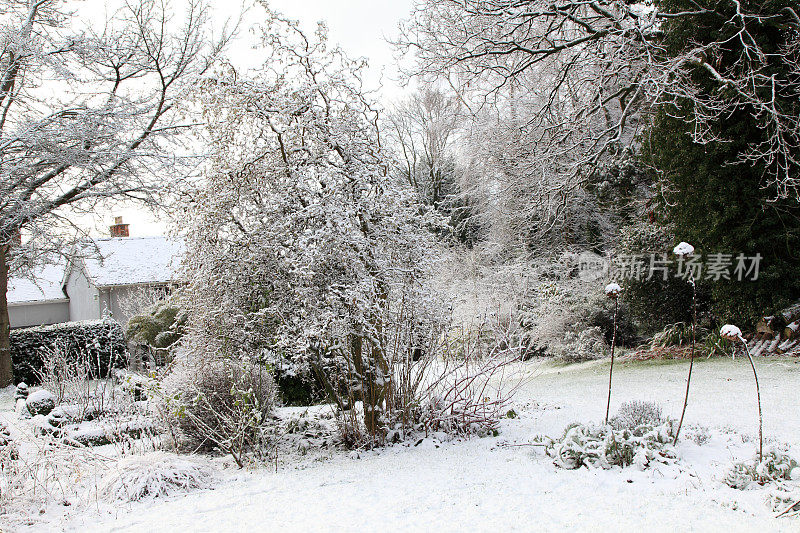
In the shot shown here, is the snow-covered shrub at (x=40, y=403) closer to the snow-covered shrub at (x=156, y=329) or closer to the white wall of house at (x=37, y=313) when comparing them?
the snow-covered shrub at (x=156, y=329)

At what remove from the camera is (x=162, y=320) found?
9.05 meters

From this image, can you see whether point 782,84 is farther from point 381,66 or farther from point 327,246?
point 327,246

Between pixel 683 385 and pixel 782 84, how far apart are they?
15.0 ft

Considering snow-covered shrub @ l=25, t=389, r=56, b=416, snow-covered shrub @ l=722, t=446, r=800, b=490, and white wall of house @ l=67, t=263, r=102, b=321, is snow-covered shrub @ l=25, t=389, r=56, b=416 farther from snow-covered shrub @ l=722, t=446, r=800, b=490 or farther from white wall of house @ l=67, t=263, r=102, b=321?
white wall of house @ l=67, t=263, r=102, b=321

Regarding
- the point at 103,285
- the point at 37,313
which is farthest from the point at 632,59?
the point at 37,313

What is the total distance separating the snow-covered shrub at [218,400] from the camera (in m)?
4.73

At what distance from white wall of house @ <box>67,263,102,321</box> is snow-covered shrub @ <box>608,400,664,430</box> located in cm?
2117

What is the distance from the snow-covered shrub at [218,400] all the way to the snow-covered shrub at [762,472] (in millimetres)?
3440

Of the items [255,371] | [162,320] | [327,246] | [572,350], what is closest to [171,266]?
[255,371]

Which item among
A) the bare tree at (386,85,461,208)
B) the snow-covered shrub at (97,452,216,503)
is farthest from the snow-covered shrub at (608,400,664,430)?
the bare tree at (386,85,461,208)

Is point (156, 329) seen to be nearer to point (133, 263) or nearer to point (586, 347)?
point (586, 347)

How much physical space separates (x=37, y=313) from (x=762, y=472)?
30.1m

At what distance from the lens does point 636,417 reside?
161 inches

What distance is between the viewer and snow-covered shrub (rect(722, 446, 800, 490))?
302 centimetres
